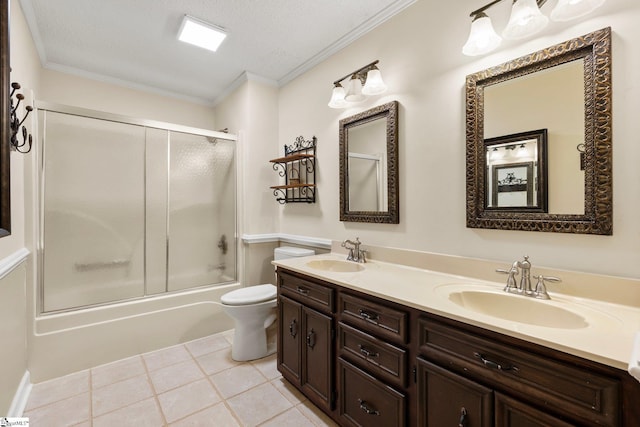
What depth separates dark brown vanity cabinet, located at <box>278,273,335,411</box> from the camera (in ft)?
5.07

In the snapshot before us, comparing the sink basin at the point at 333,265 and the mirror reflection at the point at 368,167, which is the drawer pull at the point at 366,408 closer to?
the sink basin at the point at 333,265

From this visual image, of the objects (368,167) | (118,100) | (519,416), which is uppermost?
(118,100)

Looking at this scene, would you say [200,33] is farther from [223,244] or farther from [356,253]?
[356,253]

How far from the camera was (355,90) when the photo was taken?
6.40 feet

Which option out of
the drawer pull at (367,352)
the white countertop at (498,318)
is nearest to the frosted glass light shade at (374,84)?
the white countertop at (498,318)

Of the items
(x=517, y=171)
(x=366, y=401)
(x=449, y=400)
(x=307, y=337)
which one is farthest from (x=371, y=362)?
(x=517, y=171)

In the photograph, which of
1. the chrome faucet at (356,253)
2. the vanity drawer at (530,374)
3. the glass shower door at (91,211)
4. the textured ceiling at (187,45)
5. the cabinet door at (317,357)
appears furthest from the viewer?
the glass shower door at (91,211)

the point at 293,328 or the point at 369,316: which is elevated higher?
the point at 369,316

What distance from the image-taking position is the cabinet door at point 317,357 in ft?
5.05

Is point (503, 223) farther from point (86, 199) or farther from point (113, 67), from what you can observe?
point (113, 67)

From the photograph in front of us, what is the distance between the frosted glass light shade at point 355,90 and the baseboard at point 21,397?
8.82ft

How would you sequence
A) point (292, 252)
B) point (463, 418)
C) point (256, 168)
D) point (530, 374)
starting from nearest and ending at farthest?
point (530, 374) → point (463, 418) → point (292, 252) → point (256, 168)

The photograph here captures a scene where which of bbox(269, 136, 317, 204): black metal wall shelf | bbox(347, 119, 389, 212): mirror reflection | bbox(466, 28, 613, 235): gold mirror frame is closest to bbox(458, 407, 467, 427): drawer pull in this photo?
bbox(466, 28, 613, 235): gold mirror frame

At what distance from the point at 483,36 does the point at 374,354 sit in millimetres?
1577
